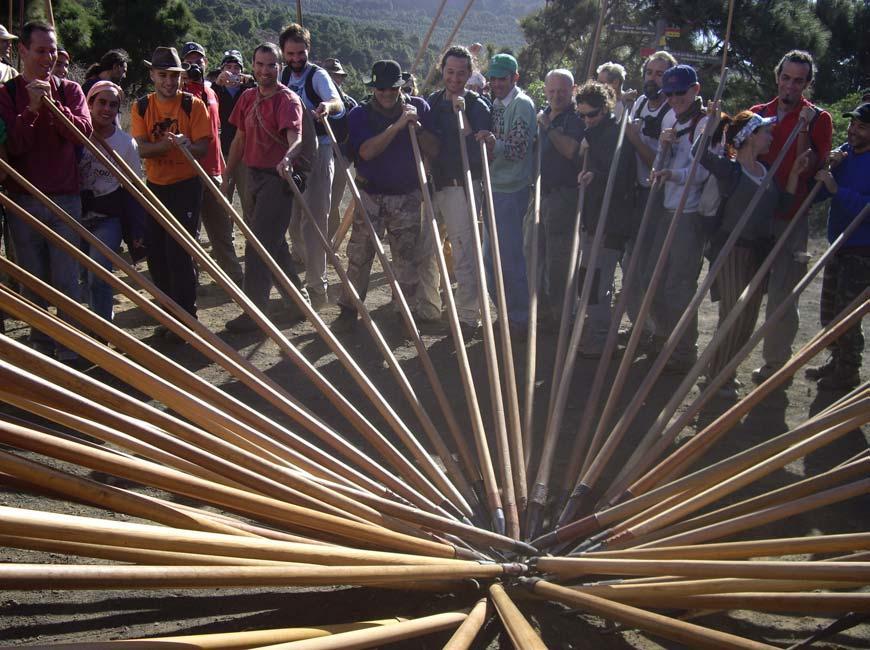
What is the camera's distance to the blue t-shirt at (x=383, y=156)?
5.87 meters

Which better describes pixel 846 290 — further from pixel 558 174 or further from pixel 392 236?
pixel 392 236

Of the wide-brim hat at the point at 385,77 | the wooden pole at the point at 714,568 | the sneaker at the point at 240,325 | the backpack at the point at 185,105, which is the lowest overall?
the sneaker at the point at 240,325

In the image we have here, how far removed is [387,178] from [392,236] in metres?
0.44

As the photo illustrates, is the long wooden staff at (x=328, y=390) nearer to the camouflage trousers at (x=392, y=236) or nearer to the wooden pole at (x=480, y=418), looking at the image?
the wooden pole at (x=480, y=418)

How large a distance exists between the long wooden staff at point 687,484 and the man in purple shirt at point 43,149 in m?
3.33

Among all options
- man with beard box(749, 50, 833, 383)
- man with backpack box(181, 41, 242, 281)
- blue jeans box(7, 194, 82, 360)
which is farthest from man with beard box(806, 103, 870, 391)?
blue jeans box(7, 194, 82, 360)

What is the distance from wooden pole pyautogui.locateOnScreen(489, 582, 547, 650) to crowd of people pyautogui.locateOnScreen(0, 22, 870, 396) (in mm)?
2040

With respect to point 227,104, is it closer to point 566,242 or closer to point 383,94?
point 383,94

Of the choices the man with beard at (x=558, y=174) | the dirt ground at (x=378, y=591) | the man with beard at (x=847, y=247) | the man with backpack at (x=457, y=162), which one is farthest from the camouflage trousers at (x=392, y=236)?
the man with beard at (x=847, y=247)

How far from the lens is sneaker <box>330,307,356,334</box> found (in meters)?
6.24

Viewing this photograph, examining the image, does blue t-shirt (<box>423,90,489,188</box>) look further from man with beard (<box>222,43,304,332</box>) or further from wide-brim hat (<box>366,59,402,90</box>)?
man with beard (<box>222,43,304,332</box>)

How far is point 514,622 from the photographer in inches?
102

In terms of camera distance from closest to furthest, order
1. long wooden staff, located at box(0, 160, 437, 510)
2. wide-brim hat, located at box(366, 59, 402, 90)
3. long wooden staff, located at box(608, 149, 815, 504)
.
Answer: long wooden staff, located at box(0, 160, 437, 510) < long wooden staff, located at box(608, 149, 815, 504) < wide-brim hat, located at box(366, 59, 402, 90)

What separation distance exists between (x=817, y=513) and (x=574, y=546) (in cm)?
131
